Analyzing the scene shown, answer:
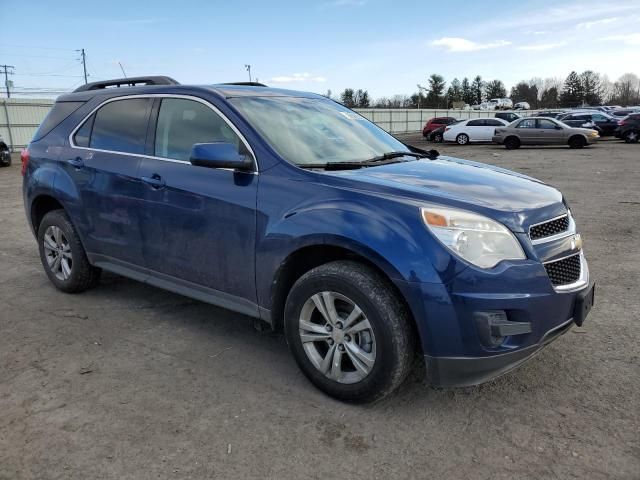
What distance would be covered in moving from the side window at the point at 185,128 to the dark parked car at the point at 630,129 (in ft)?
91.5

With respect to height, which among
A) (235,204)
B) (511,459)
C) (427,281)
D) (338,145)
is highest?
(338,145)

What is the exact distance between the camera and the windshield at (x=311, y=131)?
3.53 m

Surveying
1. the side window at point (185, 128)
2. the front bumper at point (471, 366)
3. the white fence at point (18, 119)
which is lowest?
the front bumper at point (471, 366)

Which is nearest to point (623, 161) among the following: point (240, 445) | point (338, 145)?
point (338, 145)

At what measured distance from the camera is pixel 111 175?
4234mm

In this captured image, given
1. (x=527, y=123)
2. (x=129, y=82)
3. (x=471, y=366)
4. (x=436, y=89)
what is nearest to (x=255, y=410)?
(x=471, y=366)

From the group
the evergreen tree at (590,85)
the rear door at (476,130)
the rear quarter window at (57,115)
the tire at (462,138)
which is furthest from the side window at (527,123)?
the evergreen tree at (590,85)

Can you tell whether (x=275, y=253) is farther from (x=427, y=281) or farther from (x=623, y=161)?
A: (x=623, y=161)

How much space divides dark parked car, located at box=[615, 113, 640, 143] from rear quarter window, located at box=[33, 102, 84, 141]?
2785 cm

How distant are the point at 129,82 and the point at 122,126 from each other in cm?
72

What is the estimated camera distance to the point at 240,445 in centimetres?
273

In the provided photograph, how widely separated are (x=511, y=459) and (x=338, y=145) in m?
2.27

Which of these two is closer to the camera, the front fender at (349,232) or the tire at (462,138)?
the front fender at (349,232)

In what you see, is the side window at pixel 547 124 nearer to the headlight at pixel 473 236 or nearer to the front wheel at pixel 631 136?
the front wheel at pixel 631 136
